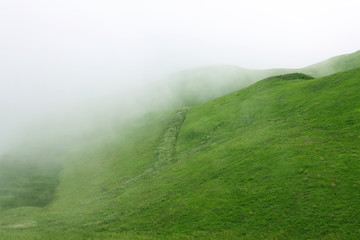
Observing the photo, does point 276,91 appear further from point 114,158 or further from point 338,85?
point 114,158

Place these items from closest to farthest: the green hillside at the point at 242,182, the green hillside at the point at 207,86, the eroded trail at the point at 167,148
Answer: the green hillside at the point at 242,182
the eroded trail at the point at 167,148
the green hillside at the point at 207,86

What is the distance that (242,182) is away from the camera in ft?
109

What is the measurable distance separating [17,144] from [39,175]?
257 ft

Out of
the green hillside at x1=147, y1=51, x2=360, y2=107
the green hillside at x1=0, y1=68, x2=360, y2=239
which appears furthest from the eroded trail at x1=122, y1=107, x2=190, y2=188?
the green hillside at x1=147, y1=51, x2=360, y2=107

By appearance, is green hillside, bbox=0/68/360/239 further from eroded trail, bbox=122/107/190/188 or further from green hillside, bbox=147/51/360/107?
green hillside, bbox=147/51/360/107

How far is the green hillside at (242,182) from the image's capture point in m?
24.7

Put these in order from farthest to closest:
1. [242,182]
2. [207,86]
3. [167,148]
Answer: [207,86] < [167,148] < [242,182]

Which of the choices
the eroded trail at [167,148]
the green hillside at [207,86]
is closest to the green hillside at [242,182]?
the eroded trail at [167,148]

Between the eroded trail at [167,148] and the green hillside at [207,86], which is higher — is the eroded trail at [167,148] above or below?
below

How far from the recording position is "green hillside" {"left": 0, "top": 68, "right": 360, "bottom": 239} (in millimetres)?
24734

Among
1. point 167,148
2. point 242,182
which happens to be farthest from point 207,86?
point 242,182

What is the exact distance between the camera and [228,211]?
28.6 metres

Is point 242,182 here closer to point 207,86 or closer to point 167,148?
point 167,148

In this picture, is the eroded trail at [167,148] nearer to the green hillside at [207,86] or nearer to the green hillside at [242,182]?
the green hillside at [242,182]
